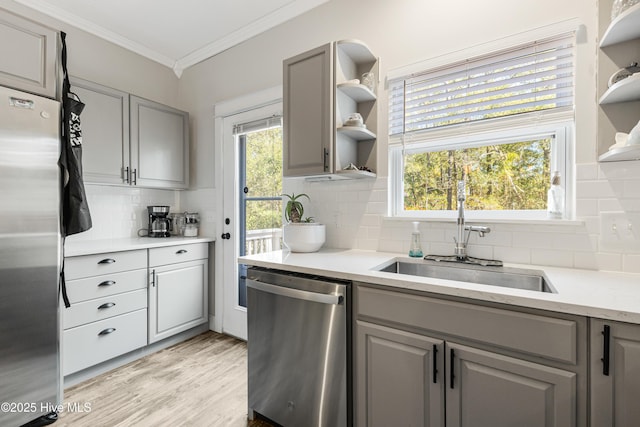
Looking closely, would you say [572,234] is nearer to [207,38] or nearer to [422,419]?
[422,419]

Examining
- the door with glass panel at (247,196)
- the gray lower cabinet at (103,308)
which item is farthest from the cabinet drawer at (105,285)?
the door with glass panel at (247,196)

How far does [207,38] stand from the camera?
2844 millimetres

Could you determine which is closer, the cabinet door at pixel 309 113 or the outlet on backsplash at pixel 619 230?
the outlet on backsplash at pixel 619 230

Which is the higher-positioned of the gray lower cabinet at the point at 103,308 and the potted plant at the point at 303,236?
the potted plant at the point at 303,236

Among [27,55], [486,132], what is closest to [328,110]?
[486,132]

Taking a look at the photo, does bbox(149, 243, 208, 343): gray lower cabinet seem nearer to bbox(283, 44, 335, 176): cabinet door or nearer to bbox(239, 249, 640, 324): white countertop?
bbox(239, 249, 640, 324): white countertop

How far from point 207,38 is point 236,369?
113 inches

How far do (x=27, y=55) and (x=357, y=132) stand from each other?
1861mm

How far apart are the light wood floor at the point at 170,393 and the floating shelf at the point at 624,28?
2.46 metres

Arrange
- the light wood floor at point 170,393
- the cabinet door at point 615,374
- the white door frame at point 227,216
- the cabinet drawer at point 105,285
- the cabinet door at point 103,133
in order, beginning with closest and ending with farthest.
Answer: the cabinet door at point 615,374 → the light wood floor at point 170,393 → the cabinet drawer at point 105,285 → the cabinet door at point 103,133 → the white door frame at point 227,216

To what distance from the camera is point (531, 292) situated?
3.42 ft

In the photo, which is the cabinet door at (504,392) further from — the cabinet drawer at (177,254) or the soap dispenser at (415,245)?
the cabinet drawer at (177,254)

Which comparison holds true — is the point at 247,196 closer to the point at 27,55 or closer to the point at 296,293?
the point at 296,293

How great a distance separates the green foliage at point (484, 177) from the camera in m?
1.66
